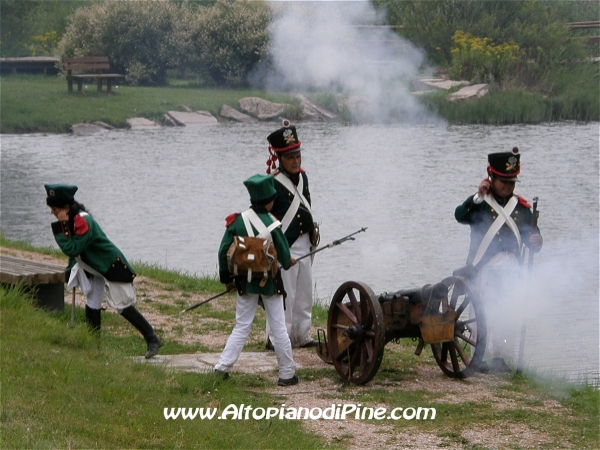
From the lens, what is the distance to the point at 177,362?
859 centimetres

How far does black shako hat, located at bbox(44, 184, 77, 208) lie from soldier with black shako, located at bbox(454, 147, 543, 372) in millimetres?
3079

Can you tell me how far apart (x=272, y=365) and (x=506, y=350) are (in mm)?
1889

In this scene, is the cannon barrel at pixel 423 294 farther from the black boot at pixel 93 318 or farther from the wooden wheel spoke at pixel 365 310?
the black boot at pixel 93 318

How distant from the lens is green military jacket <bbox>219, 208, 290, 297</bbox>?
771 centimetres

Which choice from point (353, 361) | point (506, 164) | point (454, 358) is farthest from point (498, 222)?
point (353, 361)

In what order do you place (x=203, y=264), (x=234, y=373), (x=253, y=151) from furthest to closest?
(x=253, y=151)
(x=203, y=264)
(x=234, y=373)

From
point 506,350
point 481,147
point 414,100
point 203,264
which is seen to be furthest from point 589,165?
point 506,350

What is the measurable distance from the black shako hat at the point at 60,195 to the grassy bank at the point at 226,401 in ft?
3.38

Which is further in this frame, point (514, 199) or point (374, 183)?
point (374, 183)

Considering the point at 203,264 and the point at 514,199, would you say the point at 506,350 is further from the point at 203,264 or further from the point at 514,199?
the point at 203,264

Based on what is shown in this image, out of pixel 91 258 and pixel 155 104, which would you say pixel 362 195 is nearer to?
pixel 155 104

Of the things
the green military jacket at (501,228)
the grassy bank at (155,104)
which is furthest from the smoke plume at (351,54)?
the green military jacket at (501,228)

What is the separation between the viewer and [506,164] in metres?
8.29

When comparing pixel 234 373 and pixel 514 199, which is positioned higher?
pixel 514 199
